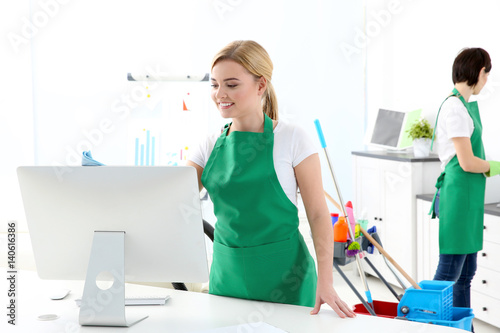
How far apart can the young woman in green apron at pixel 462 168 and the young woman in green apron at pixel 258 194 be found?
142 cm

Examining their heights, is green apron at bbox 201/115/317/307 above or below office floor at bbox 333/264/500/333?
above

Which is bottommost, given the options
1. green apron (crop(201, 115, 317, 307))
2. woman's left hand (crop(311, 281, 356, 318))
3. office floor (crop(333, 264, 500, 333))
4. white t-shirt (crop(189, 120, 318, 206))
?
office floor (crop(333, 264, 500, 333))

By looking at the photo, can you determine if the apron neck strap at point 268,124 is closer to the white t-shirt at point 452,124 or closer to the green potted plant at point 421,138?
the white t-shirt at point 452,124

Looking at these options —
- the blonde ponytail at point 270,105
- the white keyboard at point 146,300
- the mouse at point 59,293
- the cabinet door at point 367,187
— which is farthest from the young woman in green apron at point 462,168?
the mouse at point 59,293

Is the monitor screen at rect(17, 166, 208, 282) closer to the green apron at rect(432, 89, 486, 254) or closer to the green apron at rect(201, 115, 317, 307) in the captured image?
the green apron at rect(201, 115, 317, 307)

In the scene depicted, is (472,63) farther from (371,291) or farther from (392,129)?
(371,291)

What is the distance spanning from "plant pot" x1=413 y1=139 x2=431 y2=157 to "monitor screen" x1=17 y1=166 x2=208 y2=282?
2691mm

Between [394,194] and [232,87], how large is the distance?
8.32ft

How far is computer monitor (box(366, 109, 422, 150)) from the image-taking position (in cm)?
424

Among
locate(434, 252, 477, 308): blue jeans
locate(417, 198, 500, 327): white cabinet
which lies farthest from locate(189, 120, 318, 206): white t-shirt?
locate(417, 198, 500, 327): white cabinet

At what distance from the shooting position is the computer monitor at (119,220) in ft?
4.93

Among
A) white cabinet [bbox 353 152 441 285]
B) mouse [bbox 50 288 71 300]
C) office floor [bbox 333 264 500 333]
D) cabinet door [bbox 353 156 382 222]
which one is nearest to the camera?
mouse [bbox 50 288 71 300]

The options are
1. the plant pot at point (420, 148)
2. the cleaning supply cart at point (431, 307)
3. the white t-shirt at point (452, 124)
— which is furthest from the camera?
the plant pot at point (420, 148)

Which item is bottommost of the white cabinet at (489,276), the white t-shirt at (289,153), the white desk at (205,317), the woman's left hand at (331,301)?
the white cabinet at (489,276)
